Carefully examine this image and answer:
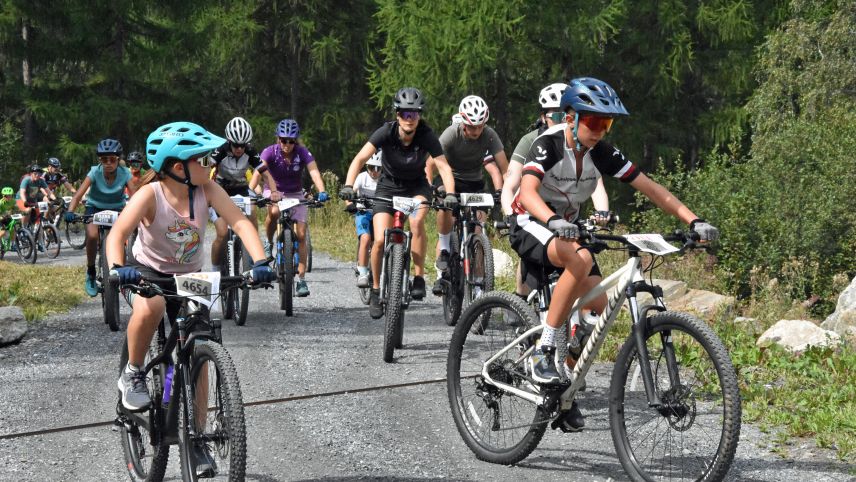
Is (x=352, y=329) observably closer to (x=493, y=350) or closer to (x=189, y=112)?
(x=493, y=350)

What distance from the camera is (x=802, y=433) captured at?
6582mm

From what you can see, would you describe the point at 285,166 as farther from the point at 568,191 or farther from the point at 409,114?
the point at 568,191

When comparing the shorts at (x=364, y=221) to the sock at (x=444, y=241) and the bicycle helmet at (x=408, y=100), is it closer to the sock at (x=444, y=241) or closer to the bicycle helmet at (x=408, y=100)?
the sock at (x=444, y=241)

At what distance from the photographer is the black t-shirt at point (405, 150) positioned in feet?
31.4

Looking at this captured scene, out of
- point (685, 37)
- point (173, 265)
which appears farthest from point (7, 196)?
point (173, 265)

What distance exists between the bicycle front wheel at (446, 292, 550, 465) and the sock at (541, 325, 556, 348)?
135 millimetres

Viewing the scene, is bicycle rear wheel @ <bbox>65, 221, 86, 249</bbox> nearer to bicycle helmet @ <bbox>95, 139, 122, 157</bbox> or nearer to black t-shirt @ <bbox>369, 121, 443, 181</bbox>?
bicycle helmet @ <bbox>95, 139, 122, 157</bbox>

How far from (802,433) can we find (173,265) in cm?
405

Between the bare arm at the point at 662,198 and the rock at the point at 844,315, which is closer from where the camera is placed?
the bare arm at the point at 662,198

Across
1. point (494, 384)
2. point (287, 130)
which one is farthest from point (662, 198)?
point (287, 130)

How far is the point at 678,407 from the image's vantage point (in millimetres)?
4801

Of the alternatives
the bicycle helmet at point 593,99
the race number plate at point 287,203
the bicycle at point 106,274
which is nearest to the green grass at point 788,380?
the bicycle helmet at point 593,99

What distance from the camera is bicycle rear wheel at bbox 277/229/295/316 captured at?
1146 centimetres

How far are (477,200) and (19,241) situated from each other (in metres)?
15.5
